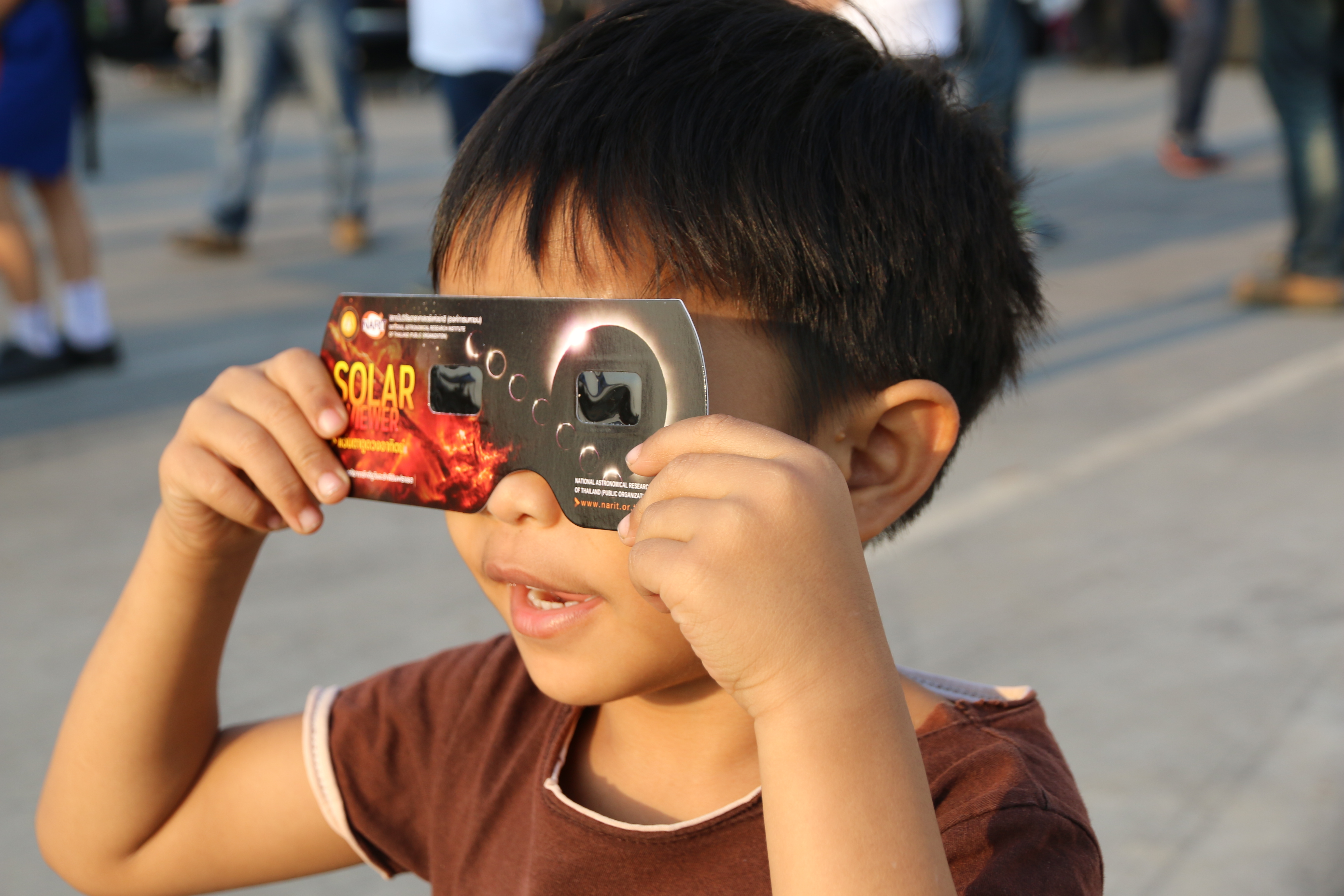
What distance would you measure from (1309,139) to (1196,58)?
117 inches

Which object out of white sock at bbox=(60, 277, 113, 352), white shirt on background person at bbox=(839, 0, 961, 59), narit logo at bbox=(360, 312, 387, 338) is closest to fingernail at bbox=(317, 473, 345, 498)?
narit logo at bbox=(360, 312, 387, 338)

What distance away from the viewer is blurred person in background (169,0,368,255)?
5848 millimetres

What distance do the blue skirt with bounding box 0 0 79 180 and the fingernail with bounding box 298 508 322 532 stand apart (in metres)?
3.59

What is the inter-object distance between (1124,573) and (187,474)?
220 cm

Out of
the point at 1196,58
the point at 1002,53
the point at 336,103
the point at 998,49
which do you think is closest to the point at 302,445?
the point at 998,49

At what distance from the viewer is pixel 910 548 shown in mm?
3051

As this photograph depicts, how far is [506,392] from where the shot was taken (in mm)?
1102

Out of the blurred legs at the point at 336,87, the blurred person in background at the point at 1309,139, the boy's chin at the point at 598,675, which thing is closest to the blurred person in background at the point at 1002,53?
the blurred person in background at the point at 1309,139

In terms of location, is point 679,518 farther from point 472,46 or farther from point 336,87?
point 336,87

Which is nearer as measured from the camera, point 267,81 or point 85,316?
point 85,316

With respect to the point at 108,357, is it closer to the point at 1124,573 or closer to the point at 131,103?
the point at 1124,573

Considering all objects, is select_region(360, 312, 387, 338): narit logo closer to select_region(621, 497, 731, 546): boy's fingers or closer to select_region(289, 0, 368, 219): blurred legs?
select_region(621, 497, 731, 546): boy's fingers

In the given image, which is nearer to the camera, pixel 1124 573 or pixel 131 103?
pixel 1124 573

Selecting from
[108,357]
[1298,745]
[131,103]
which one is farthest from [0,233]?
[131,103]
